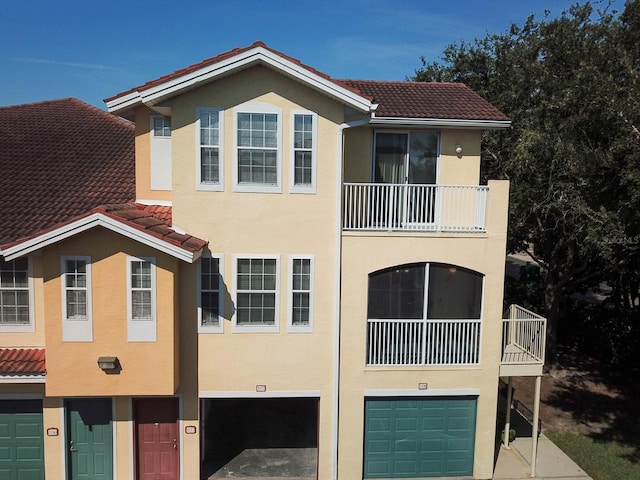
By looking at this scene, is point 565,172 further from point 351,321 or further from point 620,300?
point 620,300

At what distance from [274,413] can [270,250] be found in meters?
6.70

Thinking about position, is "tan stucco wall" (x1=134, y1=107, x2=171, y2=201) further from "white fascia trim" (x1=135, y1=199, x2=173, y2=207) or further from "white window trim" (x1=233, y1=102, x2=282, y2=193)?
"white window trim" (x1=233, y1=102, x2=282, y2=193)

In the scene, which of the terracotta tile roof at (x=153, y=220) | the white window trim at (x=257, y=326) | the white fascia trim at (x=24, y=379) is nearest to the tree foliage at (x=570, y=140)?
the white window trim at (x=257, y=326)

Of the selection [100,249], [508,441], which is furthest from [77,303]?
[508,441]

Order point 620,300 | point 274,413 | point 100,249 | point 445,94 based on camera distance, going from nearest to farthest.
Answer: point 100,249 → point 445,94 → point 274,413 → point 620,300

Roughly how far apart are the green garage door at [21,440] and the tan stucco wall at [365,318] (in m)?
7.02

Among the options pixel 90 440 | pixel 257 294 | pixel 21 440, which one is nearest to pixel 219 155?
pixel 257 294

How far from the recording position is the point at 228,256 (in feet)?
37.2

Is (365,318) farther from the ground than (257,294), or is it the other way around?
(257,294)

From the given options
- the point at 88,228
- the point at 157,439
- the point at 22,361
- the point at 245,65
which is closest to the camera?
the point at 88,228

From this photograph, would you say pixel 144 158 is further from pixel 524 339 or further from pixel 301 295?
pixel 524 339

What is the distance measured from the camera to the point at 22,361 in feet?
34.9

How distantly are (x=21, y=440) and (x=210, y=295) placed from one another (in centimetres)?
549

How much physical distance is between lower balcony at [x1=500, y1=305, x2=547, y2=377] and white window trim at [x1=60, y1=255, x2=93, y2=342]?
9.59 m
